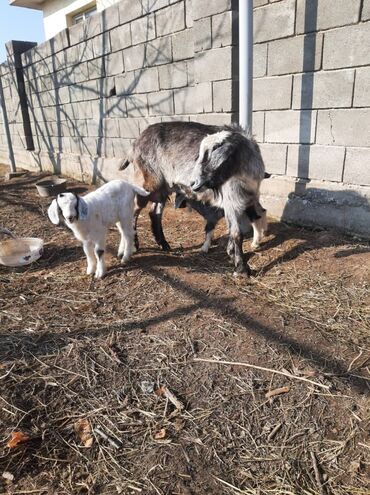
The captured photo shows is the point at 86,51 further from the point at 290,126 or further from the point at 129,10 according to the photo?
the point at 290,126

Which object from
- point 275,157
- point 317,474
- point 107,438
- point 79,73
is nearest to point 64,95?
point 79,73

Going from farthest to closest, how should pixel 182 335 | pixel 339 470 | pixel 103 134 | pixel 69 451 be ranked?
pixel 103 134 → pixel 182 335 → pixel 69 451 → pixel 339 470

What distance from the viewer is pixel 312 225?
4535 millimetres

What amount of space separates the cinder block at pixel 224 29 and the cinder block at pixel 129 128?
93.0 inches

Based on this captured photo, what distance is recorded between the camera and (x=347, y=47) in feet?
12.2

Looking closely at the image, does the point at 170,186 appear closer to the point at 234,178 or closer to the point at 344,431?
the point at 234,178

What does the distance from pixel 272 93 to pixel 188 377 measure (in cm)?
366

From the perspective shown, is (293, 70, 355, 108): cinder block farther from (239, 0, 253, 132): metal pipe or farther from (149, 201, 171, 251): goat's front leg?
(149, 201, 171, 251): goat's front leg

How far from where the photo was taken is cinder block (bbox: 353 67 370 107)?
12.0 feet

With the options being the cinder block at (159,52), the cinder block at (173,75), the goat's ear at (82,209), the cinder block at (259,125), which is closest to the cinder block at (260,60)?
the cinder block at (259,125)

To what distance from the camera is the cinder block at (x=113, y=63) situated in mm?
6668

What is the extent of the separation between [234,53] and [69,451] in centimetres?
466

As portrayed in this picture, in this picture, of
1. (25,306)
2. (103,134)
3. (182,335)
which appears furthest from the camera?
(103,134)

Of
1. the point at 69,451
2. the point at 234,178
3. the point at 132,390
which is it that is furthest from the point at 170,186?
the point at 69,451
